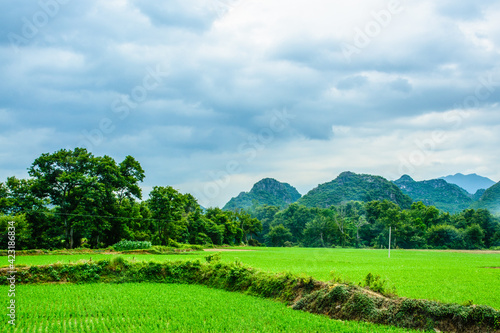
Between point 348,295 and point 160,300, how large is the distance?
6489mm

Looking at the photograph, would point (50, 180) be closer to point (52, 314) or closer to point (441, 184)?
point (52, 314)

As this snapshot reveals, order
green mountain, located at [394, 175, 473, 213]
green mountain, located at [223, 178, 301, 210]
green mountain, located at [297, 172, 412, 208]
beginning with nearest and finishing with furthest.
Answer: green mountain, located at [297, 172, 412, 208] < green mountain, located at [394, 175, 473, 213] < green mountain, located at [223, 178, 301, 210]

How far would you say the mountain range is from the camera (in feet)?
374

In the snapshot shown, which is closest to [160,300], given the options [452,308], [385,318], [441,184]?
[385,318]

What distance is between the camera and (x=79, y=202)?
42062 millimetres

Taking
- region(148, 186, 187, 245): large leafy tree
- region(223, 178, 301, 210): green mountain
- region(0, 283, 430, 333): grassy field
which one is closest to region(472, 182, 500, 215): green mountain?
region(223, 178, 301, 210): green mountain

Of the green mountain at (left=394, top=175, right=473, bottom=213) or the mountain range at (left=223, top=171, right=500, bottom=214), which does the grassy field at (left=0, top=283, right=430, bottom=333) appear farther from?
the green mountain at (left=394, top=175, right=473, bottom=213)

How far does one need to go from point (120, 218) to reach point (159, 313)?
36.4 metres

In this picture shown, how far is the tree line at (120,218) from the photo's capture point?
130ft

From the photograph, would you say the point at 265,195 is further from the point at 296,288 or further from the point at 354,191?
the point at 296,288

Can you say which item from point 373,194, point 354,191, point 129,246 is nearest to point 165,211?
point 129,246

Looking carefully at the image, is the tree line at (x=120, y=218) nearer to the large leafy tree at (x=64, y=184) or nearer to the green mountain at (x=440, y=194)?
the large leafy tree at (x=64, y=184)

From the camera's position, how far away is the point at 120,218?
45.1 metres

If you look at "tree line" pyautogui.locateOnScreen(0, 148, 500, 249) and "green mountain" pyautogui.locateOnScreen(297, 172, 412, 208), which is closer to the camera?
"tree line" pyautogui.locateOnScreen(0, 148, 500, 249)
